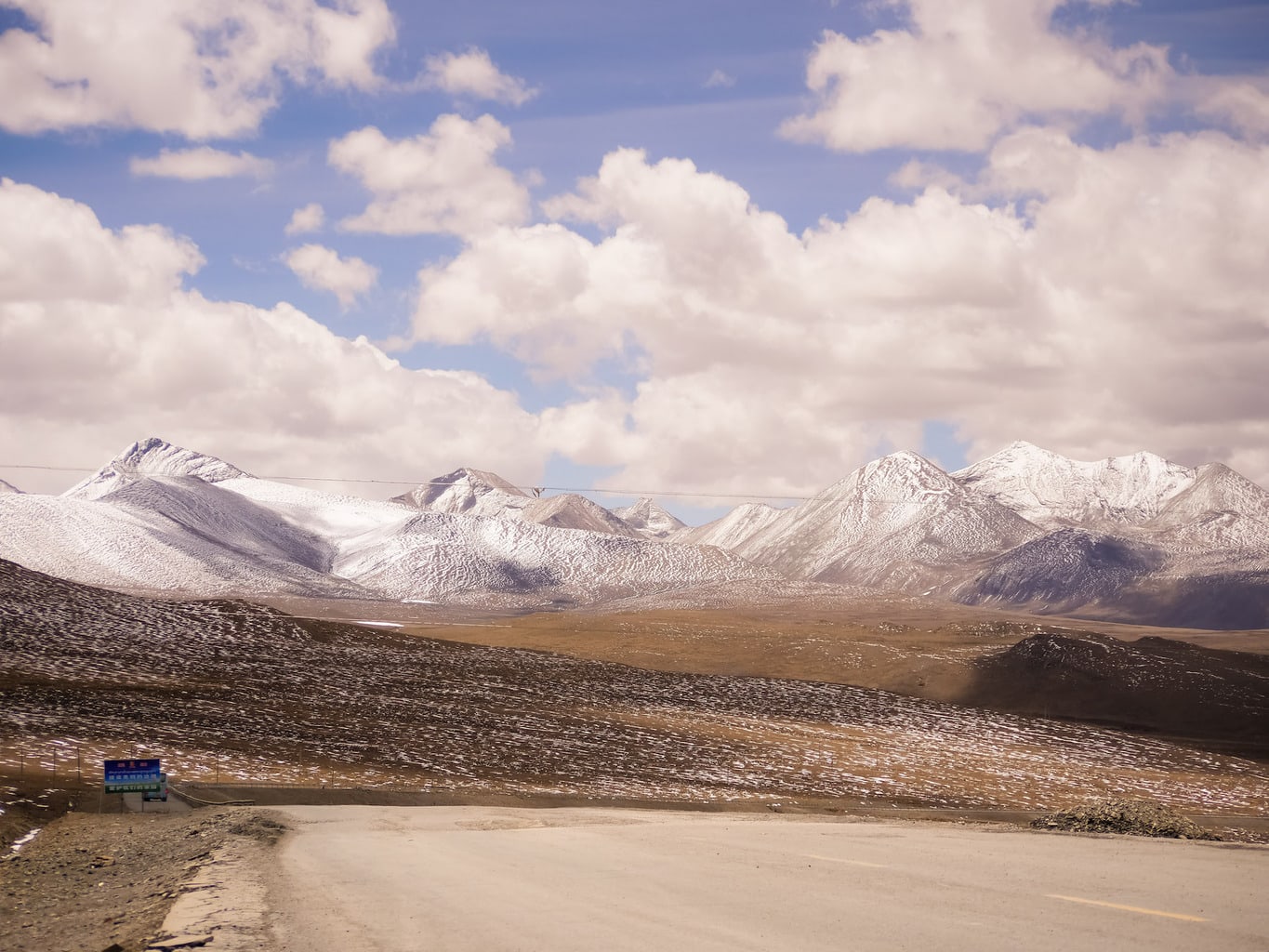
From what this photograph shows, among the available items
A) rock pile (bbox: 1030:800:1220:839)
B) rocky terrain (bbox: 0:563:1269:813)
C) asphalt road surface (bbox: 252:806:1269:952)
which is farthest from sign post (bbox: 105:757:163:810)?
rock pile (bbox: 1030:800:1220:839)

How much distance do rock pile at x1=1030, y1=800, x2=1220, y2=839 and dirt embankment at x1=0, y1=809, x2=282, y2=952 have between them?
19.1 meters

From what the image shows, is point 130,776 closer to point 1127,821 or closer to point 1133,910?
point 1127,821

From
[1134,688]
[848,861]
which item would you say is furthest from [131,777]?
[1134,688]

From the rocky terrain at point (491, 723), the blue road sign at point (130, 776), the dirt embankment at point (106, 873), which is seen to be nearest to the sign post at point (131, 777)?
the blue road sign at point (130, 776)

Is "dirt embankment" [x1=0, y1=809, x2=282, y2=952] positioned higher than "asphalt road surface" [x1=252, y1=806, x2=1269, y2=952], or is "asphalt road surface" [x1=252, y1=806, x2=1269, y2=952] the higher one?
"asphalt road surface" [x1=252, y1=806, x2=1269, y2=952]

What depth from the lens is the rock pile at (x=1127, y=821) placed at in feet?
91.9

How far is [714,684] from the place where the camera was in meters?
89.0

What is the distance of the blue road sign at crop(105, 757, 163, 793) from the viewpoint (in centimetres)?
3306

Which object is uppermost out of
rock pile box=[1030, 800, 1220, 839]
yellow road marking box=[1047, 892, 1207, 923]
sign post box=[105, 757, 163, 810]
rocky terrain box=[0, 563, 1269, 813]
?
yellow road marking box=[1047, 892, 1207, 923]

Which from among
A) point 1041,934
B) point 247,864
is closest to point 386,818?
point 247,864

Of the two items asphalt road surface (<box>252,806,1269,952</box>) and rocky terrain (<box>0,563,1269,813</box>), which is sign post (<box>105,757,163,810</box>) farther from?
asphalt road surface (<box>252,806,1269,952</box>)

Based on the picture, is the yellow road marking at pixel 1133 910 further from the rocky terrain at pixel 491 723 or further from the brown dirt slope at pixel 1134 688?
the brown dirt slope at pixel 1134 688

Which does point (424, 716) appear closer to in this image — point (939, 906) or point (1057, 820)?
point (1057, 820)

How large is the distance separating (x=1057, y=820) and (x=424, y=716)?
3911 centimetres
